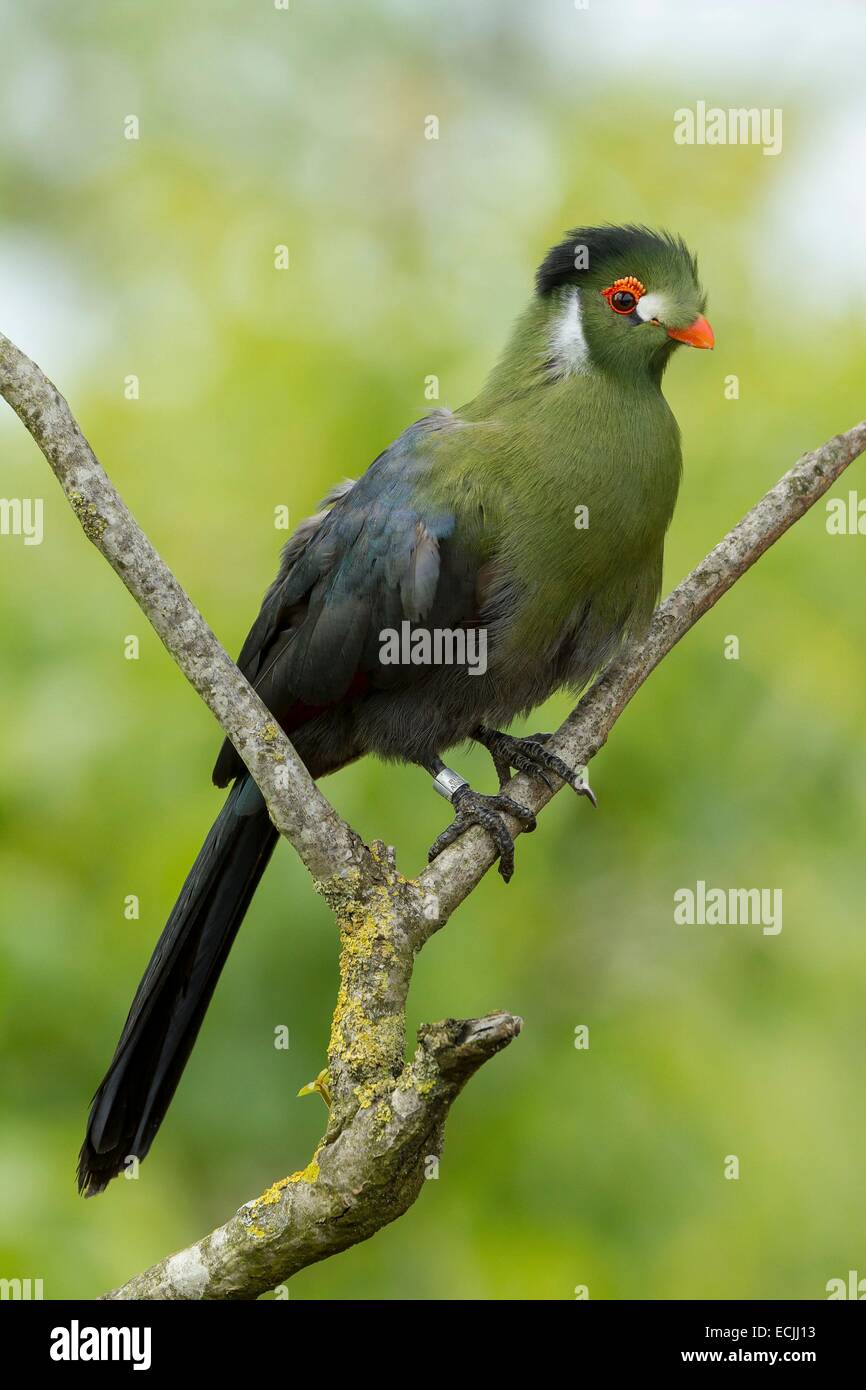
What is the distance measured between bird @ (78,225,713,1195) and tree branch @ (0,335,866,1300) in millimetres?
561

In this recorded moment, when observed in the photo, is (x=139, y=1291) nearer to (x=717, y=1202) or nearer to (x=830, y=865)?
(x=717, y=1202)

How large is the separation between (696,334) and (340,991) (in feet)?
6.17

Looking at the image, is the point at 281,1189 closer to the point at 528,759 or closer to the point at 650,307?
the point at 528,759

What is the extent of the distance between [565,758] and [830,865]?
1.34 meters

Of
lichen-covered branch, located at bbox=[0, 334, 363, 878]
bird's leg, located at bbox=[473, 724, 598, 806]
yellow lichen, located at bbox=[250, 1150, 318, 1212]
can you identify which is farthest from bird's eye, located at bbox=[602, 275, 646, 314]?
yellow lichen, located at bbox=[250, 1150, 318, 1212]

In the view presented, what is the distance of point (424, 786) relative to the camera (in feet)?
13.0

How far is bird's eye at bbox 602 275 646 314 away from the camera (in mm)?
3465

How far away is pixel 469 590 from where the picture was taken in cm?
332

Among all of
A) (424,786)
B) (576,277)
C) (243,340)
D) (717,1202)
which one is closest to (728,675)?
(424,786)

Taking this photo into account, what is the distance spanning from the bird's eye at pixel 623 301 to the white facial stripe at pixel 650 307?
0.02 meters

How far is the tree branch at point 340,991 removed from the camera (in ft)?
7.12
